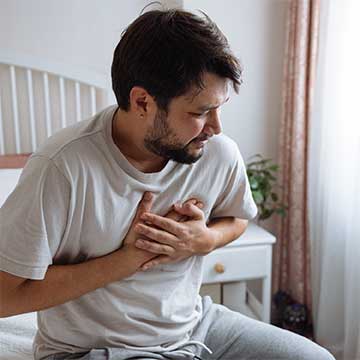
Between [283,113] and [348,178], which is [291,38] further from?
[348,178]

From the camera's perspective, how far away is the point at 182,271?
1205 millimetres

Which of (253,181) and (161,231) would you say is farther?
(253,181)

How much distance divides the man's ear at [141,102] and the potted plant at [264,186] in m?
1.05

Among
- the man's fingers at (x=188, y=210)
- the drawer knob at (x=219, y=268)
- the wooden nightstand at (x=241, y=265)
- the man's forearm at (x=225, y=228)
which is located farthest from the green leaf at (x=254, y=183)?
the man's fingers at (x=188, y=210)

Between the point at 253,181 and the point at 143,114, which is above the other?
the point at 143,114

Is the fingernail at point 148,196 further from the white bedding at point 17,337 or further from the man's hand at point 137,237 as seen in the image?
the white bedding at point 17,337

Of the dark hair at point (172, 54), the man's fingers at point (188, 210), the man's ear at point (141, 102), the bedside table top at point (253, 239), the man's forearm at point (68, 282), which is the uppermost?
the dark hair at point (172, 54)

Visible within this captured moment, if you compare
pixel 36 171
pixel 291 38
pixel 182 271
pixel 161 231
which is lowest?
pixel 182 271

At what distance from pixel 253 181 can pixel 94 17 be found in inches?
40.1

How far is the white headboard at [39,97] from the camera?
7.09 feet

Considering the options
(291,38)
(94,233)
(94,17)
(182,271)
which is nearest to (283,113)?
(291,38)

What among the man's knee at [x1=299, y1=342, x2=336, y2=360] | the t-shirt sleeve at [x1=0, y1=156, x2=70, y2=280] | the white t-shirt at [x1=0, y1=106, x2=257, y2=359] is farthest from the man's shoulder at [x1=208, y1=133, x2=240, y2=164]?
the man's knee at [x1=299, y1=342, x2=336, y2=360]

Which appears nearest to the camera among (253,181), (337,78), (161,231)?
(161,231)

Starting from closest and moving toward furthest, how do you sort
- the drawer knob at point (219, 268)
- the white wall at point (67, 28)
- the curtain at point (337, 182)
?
the curtain at point (337, 182), the drawer knob at point (219, 268), the white wall at point (67, 28)
